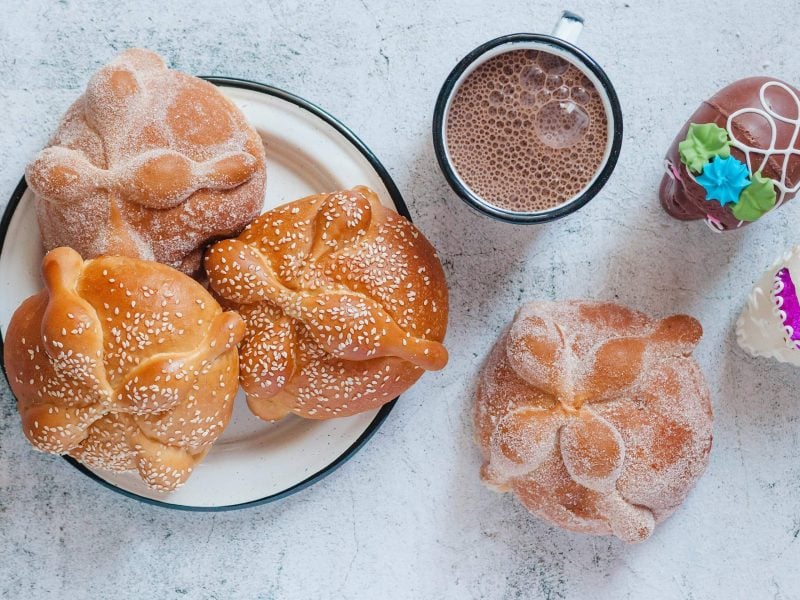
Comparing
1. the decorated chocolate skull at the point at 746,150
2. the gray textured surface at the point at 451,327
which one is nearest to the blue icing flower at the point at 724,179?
the decorated chocolate skull at the point at 746,150

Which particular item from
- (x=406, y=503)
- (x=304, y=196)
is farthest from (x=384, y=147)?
(x=406, y=503)

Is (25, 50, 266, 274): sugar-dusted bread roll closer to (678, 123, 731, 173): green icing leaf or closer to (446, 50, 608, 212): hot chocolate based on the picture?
(446, 50, 608, 212): hot chocolate

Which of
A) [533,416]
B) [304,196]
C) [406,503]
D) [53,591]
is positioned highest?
[304,196]

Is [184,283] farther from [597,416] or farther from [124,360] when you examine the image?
[597,416]

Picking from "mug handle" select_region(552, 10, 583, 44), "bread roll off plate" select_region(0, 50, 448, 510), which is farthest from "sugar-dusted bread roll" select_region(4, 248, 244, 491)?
"mug handle" select_region(552, 10, 583, 44)

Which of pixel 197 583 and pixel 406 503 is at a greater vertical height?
pixel 406 503

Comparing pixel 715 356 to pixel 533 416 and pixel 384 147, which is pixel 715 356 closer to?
pixel 533 416

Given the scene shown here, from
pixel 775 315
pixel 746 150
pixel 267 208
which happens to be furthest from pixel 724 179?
pixel 267 208
